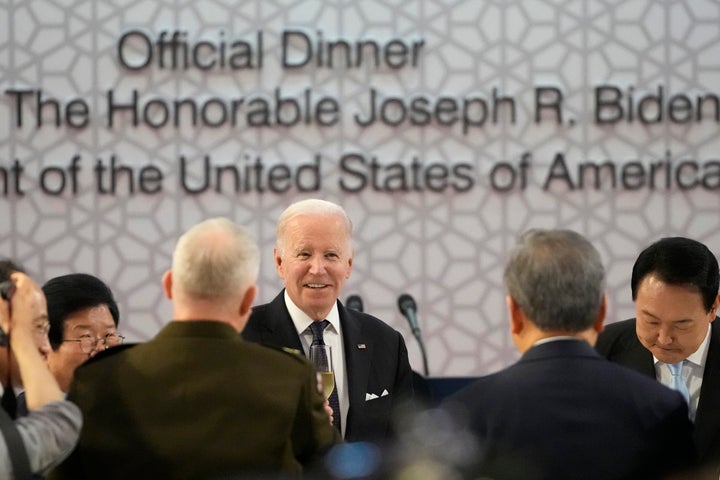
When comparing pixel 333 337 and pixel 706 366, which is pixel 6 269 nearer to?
pixel 333 337

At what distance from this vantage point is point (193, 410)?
2.12 m

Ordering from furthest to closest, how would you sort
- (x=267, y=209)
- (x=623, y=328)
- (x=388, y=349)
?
(x=267, y=209) → (x=623, y=328) → (x=388, y=349)

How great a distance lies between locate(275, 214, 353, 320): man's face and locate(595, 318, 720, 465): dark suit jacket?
918 mm

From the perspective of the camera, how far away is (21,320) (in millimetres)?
2199

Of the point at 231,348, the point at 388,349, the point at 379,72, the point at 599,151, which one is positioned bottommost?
the point at 388,349

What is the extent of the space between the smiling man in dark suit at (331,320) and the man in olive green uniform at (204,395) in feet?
2.95

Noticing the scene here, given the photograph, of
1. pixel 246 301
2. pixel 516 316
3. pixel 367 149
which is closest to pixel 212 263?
pixel 246 301

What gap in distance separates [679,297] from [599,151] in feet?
8.64

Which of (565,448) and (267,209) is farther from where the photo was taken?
(267,209)

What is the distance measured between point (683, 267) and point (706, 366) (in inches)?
12.7

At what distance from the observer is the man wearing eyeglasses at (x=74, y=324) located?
123 inches

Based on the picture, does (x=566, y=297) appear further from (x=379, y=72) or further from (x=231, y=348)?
(x=379, y=72)

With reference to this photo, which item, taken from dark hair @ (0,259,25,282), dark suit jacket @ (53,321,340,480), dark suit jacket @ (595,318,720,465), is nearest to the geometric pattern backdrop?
dark suit jacket @ (595,318,720,465)

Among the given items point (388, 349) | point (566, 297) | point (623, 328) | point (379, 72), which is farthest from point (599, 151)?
point (566, 297)
